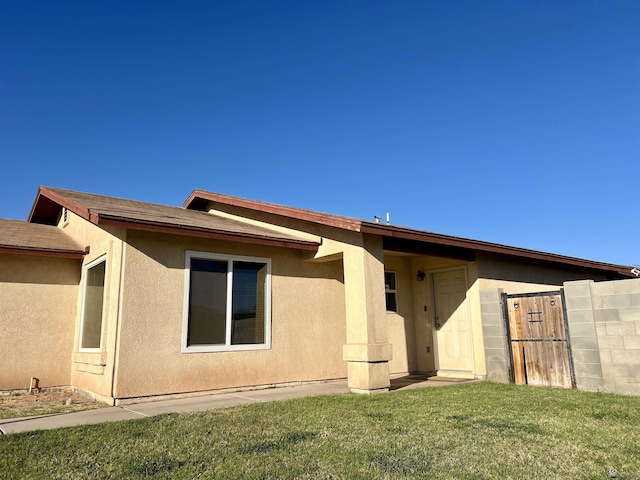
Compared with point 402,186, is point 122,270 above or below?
below

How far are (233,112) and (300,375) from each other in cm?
1078

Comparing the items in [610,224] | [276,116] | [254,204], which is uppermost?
[276,116]

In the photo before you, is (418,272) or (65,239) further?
(418,272)

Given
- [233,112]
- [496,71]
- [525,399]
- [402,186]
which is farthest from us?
[402,186]

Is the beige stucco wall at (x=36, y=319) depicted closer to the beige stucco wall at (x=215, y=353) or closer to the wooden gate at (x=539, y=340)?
the beige stucco wall at (x=215, y=353)

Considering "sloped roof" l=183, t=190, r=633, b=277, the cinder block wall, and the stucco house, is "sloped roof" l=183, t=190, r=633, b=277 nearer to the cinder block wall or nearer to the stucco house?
the stucco house

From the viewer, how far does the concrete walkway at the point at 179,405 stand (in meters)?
5.62

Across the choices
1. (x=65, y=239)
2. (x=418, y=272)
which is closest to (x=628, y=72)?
(x=418, y=272)

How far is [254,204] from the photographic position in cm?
1024

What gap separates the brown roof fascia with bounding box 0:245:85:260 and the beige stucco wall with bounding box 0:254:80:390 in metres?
0.26

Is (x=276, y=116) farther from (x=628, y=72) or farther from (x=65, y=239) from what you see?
(x=628, y=72)

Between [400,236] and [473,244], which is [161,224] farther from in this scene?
[473,244]

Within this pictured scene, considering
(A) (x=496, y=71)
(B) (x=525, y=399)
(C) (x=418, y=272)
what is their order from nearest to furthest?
1. (B) (x=525, y=399)
2. (C) (x=418, y=272)
3. (A) (x=496, y=71)

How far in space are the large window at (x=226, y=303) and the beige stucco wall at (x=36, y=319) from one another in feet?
10.6
